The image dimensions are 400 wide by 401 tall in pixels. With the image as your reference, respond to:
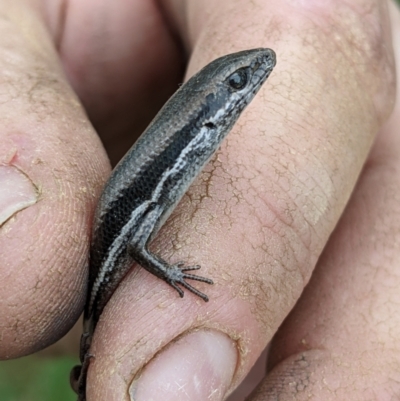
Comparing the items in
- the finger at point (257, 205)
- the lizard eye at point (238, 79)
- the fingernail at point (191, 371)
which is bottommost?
the fingernail at point (191, 371)

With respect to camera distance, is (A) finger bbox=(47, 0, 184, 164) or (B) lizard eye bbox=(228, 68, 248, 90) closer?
(B) lizard eye bbox=(228, 68, 248, 90)

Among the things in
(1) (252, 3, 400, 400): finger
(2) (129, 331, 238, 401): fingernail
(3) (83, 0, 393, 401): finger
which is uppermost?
(3) (83, 0, 393, 401): finger

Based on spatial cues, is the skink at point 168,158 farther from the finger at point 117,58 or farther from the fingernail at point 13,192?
the finger at point 117,58

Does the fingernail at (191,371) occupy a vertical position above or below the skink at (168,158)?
below

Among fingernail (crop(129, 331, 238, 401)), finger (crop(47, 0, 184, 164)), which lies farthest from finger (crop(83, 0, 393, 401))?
finger (crop(47, 0, 184, 164))

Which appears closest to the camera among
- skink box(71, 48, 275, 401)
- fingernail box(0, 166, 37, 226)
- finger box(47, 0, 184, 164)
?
fingernail box(0, 166, 37, 226)

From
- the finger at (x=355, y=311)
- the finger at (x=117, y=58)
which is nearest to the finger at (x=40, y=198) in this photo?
the finger at (x=117, y=58)

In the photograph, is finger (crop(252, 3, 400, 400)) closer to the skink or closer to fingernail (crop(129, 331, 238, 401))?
fingernail (crop(129, 331, 238, 401))

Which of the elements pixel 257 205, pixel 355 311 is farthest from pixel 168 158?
pixel 355 311
